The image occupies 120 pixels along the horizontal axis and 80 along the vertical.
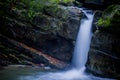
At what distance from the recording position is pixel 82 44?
15.5 metres

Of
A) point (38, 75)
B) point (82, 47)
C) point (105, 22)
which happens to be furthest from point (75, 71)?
point (105, 22)

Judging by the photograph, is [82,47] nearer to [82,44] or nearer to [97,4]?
[82,44]

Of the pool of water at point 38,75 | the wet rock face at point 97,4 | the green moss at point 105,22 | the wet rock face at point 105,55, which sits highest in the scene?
the wet rock face at point 97,4

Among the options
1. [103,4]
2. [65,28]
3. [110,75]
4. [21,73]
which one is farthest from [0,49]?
[103,4]

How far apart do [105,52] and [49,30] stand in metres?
3.89

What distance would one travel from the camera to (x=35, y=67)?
14.3 metres

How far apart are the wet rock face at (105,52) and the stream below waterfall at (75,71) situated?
595 mm

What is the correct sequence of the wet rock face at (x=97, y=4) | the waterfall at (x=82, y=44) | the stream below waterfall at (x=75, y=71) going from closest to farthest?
the stream below waterfall at (x=75, y=71) < the waterfall at (x=82, y=44) < the wet rock face at (x=97, y=4)

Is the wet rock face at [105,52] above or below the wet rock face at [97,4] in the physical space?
below

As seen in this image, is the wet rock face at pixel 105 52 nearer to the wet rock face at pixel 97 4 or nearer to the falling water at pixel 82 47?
the falling water at pixel 82 47

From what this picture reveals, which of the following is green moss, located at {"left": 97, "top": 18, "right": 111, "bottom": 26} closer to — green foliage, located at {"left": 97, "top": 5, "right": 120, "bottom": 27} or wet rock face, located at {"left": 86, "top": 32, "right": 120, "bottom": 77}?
green foliage, located at {"left": 97, "top": 5, "right": 120, "bottom": 27}

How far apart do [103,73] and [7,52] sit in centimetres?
561

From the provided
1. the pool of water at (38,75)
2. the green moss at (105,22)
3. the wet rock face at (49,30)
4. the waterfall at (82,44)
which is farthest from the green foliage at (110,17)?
the pool of water at (38,75)

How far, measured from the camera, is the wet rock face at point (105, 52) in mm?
13344
